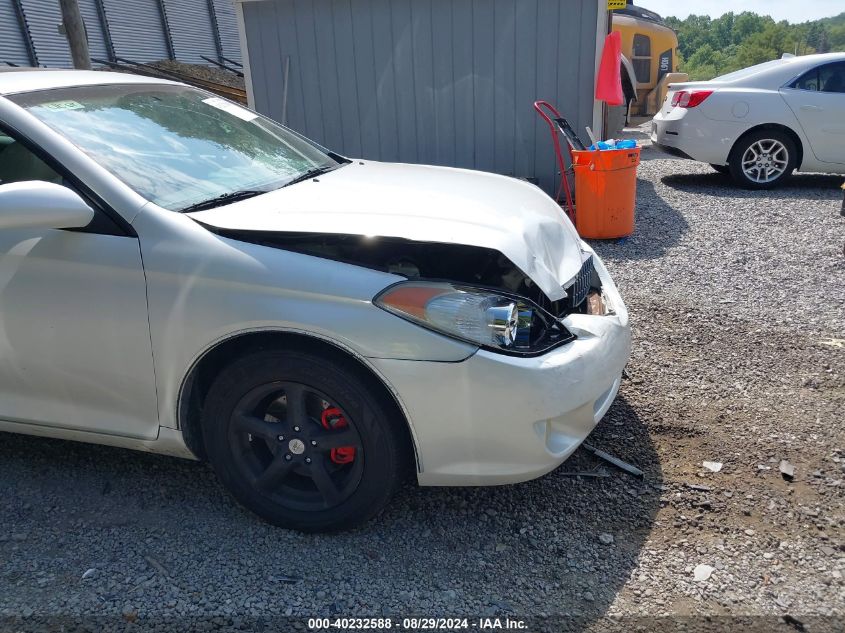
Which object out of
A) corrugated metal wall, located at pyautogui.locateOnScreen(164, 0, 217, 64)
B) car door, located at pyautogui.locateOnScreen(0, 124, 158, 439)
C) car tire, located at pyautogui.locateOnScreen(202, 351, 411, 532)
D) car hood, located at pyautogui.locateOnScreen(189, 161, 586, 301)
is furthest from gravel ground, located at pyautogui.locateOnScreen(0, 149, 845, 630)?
corrugated metal wall, located at pyautogui.locateOnScreen(164, 0, 217, 64)

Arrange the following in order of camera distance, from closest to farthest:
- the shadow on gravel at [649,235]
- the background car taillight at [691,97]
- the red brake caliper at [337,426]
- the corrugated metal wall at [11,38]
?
the red brake caliper at [337,426] → the shadow on gravel at [649,235] → the background car taillight at [691,97] → the corrugated metal wall at [11,38]

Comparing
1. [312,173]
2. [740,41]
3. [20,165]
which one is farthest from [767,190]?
[740,41]

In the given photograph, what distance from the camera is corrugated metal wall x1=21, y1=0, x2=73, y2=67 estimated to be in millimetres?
16672

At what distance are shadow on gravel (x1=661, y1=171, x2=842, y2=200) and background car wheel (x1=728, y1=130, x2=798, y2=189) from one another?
0.14 metres

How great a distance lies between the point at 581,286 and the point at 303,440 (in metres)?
1.33

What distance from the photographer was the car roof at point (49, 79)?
2736 mm

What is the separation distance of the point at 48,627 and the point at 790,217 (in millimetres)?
7209

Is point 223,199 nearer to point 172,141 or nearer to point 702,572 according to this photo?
point 172,141

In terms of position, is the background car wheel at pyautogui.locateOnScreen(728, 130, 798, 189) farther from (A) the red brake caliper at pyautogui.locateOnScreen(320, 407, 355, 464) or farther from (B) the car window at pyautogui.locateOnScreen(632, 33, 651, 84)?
(B) the car window at pyautogui.locateOnScreen(632, 33, 651, 84)

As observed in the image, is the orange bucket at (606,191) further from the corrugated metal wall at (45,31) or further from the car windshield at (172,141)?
the corrugated metal wall at (45,31)

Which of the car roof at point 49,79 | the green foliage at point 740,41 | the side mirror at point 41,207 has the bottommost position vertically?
the green foliage at point 740,41

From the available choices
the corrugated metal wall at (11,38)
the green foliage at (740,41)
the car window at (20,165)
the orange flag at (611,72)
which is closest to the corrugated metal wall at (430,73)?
the orange flag at (611,72)

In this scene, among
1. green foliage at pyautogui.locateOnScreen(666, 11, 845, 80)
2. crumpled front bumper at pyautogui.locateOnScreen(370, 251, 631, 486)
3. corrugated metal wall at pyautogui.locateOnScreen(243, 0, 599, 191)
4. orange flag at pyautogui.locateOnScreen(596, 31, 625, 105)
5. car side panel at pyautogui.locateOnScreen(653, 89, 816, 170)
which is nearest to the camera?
crumpled front bumper at pyautogui.locateOnScreen(370, 251, 631, 486)

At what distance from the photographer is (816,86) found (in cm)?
823
